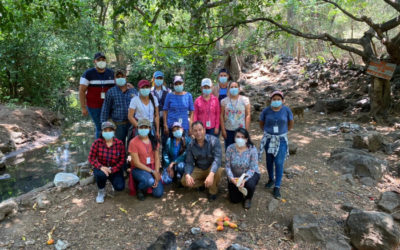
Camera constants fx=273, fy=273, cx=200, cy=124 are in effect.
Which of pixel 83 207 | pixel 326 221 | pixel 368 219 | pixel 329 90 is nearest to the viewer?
pixel 368 219

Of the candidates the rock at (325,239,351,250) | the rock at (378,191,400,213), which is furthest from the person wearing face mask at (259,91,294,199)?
the rock at (378,191,400,213)

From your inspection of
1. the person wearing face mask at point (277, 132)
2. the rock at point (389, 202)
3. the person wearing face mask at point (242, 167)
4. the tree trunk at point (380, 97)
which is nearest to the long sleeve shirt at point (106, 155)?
the person wearing face mask at point (242, 167)

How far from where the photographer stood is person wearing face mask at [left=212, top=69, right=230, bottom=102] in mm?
5078

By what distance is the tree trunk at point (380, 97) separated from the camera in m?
8.75

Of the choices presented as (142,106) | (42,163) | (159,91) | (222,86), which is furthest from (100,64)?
(42,163)

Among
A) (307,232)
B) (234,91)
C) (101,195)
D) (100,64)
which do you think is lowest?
(307,232)

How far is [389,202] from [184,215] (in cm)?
311

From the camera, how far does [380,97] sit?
8.85 m

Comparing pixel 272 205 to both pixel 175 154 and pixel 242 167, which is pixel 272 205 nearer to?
pixel 242 167

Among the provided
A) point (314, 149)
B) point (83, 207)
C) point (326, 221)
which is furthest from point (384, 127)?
point (83, 207)

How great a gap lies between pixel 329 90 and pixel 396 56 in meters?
4.69

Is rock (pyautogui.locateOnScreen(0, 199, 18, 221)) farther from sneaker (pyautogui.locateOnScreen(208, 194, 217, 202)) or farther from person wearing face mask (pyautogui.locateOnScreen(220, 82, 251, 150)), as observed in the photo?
person wearing face mask (pyautogui.locateOnScreen(220, 82, 251, 150))

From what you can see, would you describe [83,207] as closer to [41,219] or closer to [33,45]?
[41,219]

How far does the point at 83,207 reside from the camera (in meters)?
4.16
